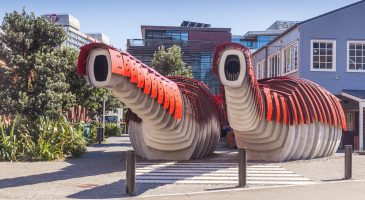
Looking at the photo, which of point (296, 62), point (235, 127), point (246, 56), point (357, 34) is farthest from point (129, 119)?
point (357, 34)

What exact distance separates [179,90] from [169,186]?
4769mm

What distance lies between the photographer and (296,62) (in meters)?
25.2

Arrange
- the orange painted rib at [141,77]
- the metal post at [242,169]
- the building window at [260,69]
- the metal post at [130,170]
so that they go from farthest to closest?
the building window at [260,69] → the orange painted rib at [141,77] → the metal post at [242,169] → the metal post at [130,170]

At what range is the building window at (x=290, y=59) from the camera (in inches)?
1000

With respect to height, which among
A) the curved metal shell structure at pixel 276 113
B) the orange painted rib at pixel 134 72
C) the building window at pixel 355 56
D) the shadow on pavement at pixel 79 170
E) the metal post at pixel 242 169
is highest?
the building window at pixel 355 56

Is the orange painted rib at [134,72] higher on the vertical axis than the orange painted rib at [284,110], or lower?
higher

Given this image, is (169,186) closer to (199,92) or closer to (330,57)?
(199,92)

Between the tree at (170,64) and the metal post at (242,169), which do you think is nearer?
the metal post at (242,169)

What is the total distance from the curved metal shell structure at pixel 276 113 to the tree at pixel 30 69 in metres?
7.50

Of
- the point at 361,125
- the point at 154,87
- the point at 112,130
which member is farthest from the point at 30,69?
the point at 112,130

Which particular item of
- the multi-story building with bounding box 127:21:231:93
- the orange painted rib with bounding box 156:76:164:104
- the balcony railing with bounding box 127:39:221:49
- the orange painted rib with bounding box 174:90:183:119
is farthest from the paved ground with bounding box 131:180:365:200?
the balcony railing with bounding box 127:39:221:49

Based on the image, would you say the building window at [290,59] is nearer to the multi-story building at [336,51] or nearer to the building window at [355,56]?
the multi-story building at [336,51]

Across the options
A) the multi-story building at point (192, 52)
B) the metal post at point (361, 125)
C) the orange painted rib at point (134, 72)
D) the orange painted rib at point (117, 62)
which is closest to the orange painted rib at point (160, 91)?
the orange painted rib at point (134, 72)

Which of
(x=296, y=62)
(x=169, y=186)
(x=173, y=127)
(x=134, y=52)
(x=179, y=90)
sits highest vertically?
(x=134, y=52)
